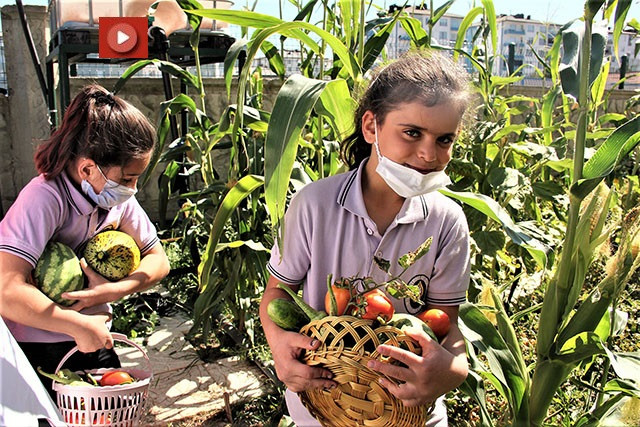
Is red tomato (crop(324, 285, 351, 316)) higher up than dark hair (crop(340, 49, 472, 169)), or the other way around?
dark hair (crop(340, 49, 472, 169))

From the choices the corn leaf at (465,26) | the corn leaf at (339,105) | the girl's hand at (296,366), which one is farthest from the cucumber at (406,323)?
the corn leaf at (465,26)

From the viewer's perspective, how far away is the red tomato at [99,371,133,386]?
1.33m

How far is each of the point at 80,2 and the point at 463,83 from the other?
7.24 feet

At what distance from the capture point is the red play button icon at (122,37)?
7.25 ft

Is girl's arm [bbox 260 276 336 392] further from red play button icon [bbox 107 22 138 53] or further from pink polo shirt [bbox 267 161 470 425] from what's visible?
red play button icon [bbox 107 22 138 53]

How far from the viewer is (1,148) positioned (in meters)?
4.51

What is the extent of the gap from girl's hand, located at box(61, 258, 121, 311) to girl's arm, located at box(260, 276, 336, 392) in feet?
1.64

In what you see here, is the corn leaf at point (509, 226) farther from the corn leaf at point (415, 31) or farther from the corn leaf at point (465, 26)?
the corn leaf at point (465, 26)

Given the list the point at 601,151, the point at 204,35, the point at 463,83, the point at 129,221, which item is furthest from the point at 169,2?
the point at 601,151

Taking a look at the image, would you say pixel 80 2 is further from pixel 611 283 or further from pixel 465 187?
pixel 611 283

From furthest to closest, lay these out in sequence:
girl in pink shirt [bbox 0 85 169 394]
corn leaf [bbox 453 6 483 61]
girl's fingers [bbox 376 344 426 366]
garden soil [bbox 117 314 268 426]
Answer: corn leaf [bbox 453 6 483 61] < garden soil [bbox 117 314 268 426] < girl in pink shirt [bbox 0 85 169 394] < girl's fingers [bbox 376 344 426 366]

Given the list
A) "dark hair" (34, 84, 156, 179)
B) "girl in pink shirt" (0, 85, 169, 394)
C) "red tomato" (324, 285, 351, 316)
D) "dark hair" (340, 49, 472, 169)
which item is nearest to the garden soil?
"girl in pink shirt" (0, 85, 169, 394)

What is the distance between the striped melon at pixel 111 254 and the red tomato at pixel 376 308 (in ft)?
2.48

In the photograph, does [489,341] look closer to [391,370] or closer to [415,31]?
[391,370]
